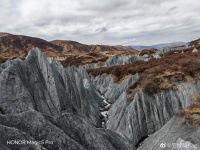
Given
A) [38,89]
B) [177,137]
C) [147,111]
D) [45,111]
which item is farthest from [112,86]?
[177,137]

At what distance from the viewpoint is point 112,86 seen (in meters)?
65.2

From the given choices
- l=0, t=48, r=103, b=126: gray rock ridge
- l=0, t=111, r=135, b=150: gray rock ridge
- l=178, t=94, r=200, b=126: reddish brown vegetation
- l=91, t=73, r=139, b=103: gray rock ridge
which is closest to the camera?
l=0, t=111, r=135, b=150: gray rock ridge

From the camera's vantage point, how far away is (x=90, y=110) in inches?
1709

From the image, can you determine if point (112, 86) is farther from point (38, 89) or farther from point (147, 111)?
point (38, 89)

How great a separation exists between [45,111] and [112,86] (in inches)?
1381

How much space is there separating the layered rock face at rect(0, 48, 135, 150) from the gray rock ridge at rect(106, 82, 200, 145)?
540cm

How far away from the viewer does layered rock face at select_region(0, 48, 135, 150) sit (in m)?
11.7

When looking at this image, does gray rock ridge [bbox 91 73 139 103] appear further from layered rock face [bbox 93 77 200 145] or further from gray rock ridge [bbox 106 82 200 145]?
gray rock ridge [bbox 106 82 200 145]

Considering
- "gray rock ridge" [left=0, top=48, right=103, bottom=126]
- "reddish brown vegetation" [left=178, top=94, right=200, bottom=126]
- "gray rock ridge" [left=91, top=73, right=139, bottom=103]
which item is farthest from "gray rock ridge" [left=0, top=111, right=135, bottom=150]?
"gray rock ridge" [left=91, top=73, right=139, bottom=103]

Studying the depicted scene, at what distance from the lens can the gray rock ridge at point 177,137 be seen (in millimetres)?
15086

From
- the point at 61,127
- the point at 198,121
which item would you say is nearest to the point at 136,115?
the point at 198,121

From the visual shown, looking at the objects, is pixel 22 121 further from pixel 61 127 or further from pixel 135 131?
pixel 135 131

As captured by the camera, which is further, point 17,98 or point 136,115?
point 136,115

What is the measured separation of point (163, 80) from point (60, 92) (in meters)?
18.0
